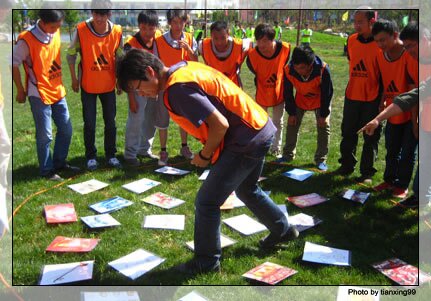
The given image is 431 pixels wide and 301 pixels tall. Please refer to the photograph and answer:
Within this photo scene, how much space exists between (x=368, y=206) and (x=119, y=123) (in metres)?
4.92

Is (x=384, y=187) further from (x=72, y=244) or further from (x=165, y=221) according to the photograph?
(x=72, y=244)

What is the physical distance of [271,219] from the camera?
11.8ft

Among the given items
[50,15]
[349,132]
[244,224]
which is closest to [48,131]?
[50,15]

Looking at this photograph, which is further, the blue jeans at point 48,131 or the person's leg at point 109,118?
the person's leg at point 109,118

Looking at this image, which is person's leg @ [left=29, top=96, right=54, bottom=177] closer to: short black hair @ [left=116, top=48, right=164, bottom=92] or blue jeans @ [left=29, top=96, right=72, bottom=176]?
blue jeans @ [left=29, top=96, right=72, bottom=176]

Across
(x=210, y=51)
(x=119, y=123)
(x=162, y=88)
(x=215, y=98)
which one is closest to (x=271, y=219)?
(x=215, y=98)

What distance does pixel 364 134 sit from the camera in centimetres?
522

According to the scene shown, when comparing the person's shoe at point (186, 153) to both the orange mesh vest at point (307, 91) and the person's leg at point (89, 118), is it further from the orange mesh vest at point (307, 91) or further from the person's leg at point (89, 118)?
the orange mesh vest at point (307, 91)

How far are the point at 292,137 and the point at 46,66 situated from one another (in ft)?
10.4

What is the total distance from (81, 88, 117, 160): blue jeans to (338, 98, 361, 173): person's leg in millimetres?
2847

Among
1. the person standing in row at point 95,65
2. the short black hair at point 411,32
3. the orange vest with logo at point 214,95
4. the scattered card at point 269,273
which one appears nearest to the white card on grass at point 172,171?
the person standing in row at point 95,65

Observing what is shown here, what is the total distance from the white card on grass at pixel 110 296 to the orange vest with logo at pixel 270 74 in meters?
3.57

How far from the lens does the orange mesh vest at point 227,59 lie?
19.0 feet

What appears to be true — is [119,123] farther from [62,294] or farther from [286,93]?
[62,294]
